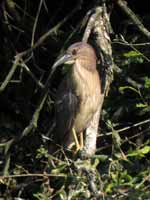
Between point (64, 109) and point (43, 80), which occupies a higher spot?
point (43, 80)

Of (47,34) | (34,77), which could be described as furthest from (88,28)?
(34,77)

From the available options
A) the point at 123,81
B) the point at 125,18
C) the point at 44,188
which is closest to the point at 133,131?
the point at 123,81

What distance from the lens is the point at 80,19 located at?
502cm

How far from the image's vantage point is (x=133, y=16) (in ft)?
15.0

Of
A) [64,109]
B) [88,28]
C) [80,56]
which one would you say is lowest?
[64,109]

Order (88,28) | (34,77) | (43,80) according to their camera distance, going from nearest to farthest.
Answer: (88,28)
(34,77)
(43,80)

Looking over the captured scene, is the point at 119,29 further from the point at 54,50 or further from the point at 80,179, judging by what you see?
the point at 80,179

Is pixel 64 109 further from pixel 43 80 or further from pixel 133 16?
pixel 133 16

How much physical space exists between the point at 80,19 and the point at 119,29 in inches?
9.9

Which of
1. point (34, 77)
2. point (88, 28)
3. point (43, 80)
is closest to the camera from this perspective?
point (88, 28)

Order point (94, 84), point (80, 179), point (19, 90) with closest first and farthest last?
1. point (80, 179)
2. point (94, 84)
3. point (19, 90)

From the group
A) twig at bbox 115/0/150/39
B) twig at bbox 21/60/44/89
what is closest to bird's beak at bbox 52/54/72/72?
twig at bbox 21/60/44/89

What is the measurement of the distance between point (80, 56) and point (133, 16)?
467 millimetres

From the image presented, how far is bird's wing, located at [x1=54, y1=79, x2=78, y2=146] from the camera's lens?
16.0ft
